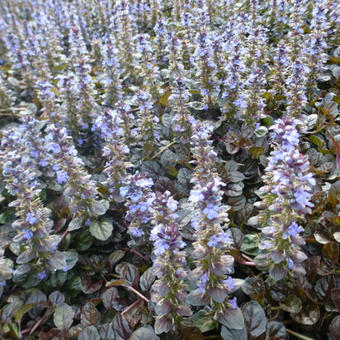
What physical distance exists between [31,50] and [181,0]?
10.9 ft

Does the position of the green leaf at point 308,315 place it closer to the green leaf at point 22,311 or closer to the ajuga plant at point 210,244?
the ajuga plant at point 210,244

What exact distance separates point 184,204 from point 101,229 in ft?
3.47

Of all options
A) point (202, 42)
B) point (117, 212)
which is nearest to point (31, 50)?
point (202, 42)

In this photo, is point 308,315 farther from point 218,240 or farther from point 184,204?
point 184,204

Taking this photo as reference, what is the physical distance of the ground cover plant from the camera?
8.31 ft

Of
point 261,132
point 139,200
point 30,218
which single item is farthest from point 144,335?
point 261,132

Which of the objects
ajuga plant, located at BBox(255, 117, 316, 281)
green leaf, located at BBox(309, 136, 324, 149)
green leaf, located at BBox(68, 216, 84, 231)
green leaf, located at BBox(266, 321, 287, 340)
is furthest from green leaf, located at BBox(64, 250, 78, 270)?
green leaf, located at BBox(309, 136, 324, 149)

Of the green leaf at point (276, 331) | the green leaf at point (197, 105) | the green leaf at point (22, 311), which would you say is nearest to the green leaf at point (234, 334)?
the green leaf at point (276, 331)

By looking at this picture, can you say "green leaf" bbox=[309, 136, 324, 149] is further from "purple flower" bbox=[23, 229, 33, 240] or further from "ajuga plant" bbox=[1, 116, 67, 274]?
"purple flower" bbox=[23, 229, 33, 240]

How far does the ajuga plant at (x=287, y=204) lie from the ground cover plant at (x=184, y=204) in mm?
11

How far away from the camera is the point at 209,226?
232 centimetres

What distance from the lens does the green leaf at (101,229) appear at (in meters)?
3.50

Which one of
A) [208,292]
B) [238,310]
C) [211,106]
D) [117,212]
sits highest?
[211,106]

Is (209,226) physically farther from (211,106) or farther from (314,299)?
(211,106)
